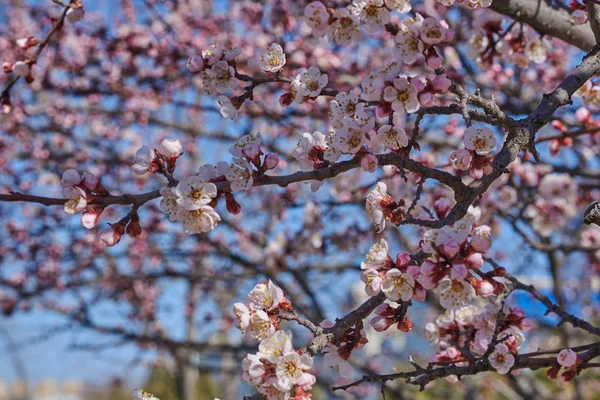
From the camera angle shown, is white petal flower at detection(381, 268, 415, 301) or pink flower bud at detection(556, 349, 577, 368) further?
pink flower bud at detection(556, 349, 577, 368)

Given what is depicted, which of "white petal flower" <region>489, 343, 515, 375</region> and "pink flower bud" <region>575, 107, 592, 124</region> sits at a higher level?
"pink flower bud" <region>575, 107, 592, 124</region>

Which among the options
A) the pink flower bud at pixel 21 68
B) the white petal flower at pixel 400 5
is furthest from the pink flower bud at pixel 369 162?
the pink flower bud at pixel 21 68

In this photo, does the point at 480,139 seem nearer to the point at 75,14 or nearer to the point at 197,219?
the point at 197,219

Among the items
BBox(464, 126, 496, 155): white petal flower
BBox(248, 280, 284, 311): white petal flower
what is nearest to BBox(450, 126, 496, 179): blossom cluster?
BBox(464, 126, 496, 155): white petal flower

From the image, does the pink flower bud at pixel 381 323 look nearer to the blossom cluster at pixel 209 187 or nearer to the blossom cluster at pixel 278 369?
the blossom cluster at pixel 278 369

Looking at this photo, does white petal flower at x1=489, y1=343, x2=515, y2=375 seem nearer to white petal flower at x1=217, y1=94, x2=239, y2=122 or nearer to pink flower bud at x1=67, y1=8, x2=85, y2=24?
white petal flower at x1=217, y1=94, x2=239, y2=122

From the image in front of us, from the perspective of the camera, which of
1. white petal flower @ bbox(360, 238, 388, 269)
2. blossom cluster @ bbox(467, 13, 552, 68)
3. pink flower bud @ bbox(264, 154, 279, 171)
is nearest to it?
white petal flower @ bbox(360, 238, 388, 269)

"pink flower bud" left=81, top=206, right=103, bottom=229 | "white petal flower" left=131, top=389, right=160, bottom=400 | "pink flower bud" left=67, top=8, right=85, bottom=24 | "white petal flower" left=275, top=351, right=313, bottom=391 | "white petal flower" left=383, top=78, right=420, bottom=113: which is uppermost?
"white petal flower" left=383, top=78, right=420, bottom=113

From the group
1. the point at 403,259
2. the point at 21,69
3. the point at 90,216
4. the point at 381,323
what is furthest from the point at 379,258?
the point at 21,69

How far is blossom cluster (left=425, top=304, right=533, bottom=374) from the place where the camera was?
157 cm

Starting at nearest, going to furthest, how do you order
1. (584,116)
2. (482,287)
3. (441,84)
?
1. (482,287)
2. (441,84)
3. (584,116)

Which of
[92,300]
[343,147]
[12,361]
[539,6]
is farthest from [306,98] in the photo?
[12,361]

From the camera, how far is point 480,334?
175 cm

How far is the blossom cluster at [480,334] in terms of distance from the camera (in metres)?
1.57
